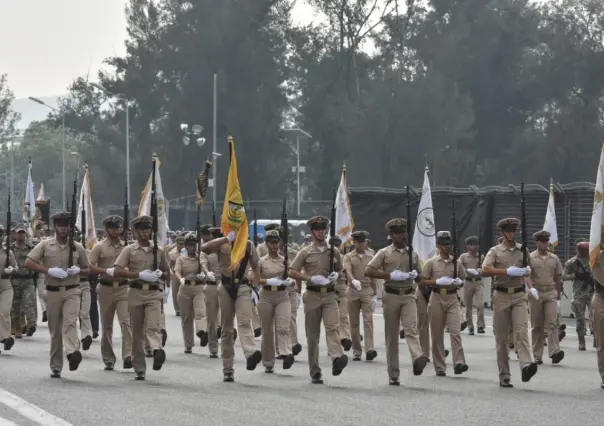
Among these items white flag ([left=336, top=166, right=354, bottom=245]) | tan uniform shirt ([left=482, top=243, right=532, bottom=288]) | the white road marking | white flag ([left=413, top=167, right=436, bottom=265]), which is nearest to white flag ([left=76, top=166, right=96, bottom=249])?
white flag ([left=336, top=166, right=354, bottom=245])

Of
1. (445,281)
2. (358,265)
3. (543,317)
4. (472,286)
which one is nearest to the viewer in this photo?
(445,281)

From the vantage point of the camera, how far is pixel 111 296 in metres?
18.7

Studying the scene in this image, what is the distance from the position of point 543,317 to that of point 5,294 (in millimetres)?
7641

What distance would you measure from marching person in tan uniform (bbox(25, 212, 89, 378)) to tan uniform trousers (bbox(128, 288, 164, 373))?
0.66 m

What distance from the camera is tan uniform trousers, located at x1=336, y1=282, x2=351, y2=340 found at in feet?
69.1

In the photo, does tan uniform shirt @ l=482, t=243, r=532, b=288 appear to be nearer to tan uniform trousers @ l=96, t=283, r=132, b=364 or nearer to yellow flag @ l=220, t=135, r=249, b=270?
yellow flag @ l=220, t=135, r=249, b=270

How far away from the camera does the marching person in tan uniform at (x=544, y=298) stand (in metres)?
20.2

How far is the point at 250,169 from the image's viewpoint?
85.8 meters

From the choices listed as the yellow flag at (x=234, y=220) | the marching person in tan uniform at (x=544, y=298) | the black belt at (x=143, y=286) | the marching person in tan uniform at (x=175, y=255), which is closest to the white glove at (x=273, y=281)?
the yellow flag at (x=234, y=220)

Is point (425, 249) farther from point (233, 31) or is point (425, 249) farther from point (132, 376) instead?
point (233, 31)

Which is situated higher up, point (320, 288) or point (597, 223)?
point (597, 223)

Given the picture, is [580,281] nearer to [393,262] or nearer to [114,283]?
[393,262]

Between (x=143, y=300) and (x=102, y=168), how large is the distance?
75458 mm

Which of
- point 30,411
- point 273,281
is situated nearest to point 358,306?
point 273,281
